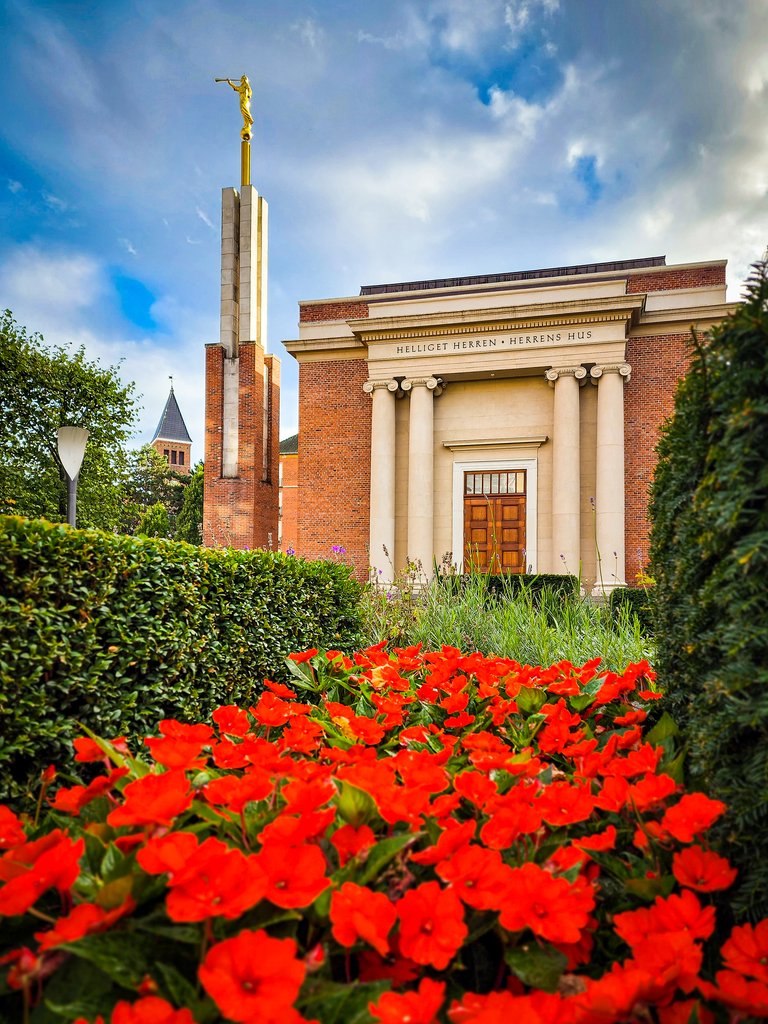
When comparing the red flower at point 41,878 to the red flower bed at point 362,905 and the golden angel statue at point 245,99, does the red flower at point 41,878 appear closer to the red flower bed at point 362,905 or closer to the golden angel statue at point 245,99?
the red flower bed at point 362,905

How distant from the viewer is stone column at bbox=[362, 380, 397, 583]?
16547 mm

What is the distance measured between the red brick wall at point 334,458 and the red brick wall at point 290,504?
3.28 ft

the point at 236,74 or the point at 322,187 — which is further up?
the point at 236,74

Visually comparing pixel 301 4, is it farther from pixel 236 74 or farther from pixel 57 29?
pixel 236 74

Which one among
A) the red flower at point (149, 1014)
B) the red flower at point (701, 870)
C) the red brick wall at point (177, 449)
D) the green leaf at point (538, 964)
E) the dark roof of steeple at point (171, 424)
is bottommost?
the green leaf at point (538, 964)

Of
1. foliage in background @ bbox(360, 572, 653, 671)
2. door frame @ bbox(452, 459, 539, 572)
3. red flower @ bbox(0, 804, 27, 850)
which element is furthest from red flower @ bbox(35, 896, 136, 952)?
door frame @ bbox(452, 459, 539, 572)

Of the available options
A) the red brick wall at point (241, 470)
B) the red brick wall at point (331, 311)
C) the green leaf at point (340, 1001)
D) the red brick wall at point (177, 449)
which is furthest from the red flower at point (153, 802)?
the red brick wall at point (177, 449)

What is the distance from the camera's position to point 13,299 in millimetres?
17562

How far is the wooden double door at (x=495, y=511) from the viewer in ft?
55.2

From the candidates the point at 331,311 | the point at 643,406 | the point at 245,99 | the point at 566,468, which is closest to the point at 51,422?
the point at 331,311

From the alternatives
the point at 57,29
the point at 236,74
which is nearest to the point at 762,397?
A: the point at 57,29

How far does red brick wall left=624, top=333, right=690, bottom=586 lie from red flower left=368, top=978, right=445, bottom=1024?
16.0 metres

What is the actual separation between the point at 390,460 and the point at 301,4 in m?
10.1

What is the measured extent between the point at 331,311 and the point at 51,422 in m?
8.81
